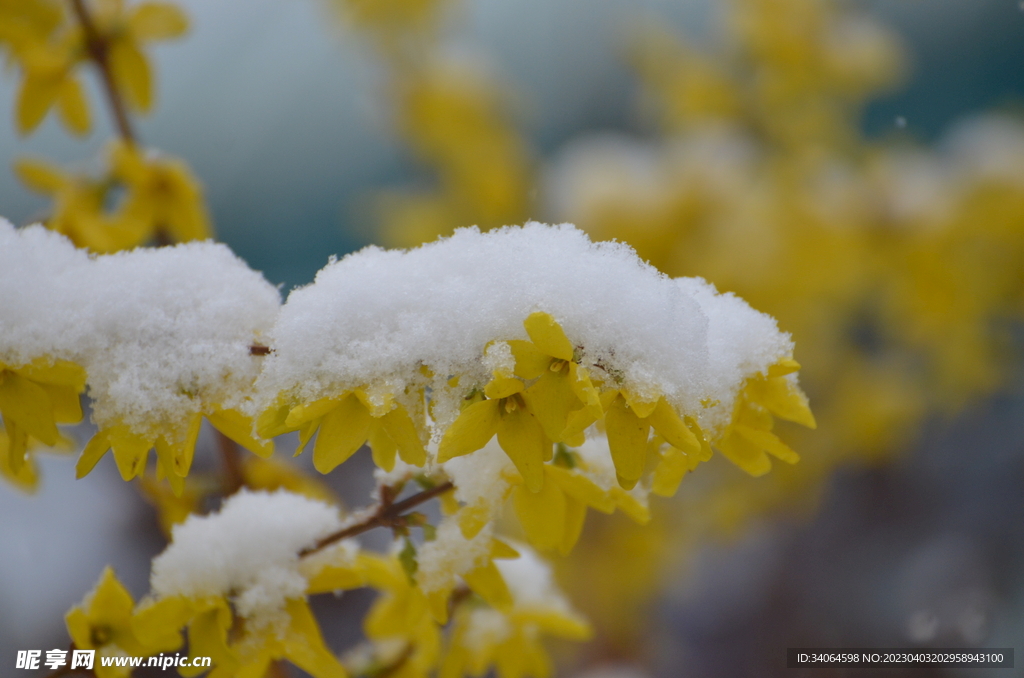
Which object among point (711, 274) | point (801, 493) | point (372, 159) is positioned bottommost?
point (801, 493)

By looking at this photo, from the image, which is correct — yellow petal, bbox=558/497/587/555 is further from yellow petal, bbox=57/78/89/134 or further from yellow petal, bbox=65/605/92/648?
yellow petal, bbox=57/78/89/134

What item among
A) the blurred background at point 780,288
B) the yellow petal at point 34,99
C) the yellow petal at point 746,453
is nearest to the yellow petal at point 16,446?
the yellow petal at point 746,453

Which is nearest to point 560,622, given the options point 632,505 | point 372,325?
point 632,505

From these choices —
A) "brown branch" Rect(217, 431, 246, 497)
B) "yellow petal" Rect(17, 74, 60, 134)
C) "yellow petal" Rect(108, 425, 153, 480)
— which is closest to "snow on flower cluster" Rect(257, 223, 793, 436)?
"yellow petal" Rect(108, 425, 153, 480)

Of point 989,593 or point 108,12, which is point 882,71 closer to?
point 989,593

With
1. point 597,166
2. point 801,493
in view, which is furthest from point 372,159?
point 801,493

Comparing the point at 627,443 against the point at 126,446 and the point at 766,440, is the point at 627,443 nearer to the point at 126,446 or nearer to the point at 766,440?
the point at 766,440
